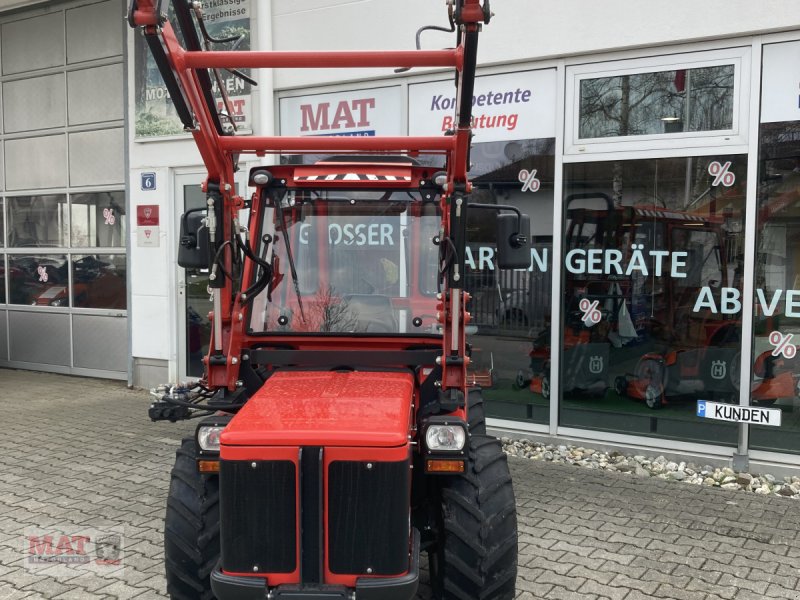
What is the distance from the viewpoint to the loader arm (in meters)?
3.04

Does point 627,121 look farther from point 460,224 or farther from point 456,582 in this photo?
point 456,582

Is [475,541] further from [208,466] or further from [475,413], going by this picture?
[475,413]

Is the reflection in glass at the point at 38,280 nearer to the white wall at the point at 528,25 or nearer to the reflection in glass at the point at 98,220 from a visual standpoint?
the reflection in glass at the point at 98,220

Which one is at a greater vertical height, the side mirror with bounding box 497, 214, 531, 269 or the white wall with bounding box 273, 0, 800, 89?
the white wall with bounding box 273, 0, 800, 89

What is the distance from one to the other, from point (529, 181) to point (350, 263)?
3471 millimetres

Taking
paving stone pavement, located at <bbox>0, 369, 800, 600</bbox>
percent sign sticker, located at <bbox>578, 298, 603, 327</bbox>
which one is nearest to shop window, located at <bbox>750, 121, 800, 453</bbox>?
paving stone pavement, located at <bbox>0, 369, 800, 600</bbox>

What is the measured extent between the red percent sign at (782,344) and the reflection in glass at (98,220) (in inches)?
288

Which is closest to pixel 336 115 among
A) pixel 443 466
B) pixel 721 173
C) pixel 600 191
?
pixel 600 191

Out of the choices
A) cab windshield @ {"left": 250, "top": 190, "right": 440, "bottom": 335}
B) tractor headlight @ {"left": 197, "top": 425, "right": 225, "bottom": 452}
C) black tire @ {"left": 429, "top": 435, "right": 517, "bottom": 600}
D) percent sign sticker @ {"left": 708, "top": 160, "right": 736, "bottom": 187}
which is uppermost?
percent sign sticker @ {"left": 708, "top": 160, "right": 736, "bottom": 187}

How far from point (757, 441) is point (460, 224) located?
388cm

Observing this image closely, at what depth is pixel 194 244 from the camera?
3.88 meters

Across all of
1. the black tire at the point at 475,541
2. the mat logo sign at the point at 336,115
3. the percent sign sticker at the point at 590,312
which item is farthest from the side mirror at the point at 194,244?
the mat logo sign at the point at 336,115

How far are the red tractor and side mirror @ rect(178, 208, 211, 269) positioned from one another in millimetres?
12

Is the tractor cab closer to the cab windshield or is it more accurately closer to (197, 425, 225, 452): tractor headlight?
the cab windshield
